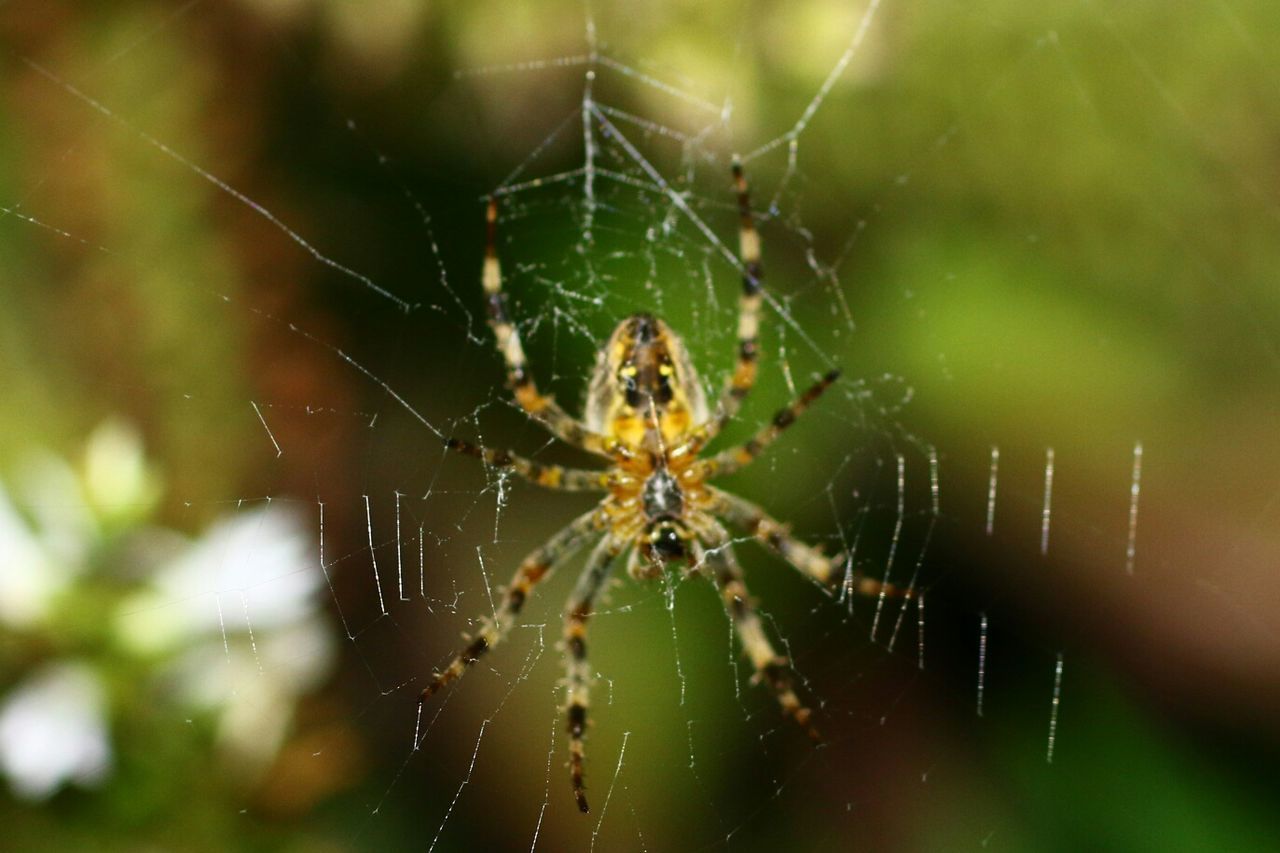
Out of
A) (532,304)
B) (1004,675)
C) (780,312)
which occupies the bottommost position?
(1004,675)

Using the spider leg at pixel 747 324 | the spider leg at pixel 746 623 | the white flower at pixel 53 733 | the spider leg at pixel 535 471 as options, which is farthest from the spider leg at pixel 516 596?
the white flower at pixel 53 733

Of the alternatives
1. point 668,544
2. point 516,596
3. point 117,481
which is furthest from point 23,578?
point 668,544

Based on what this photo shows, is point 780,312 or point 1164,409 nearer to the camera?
point 780,312

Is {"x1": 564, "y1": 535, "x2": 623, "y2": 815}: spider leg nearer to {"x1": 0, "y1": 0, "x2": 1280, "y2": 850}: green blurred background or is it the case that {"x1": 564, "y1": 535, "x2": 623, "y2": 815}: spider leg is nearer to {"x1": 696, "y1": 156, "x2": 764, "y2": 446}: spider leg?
{"x1": 0, "y1": 0, "x2": 1280, "y2": 850}: green blurred background

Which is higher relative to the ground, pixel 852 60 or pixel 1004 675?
pixel 852 60

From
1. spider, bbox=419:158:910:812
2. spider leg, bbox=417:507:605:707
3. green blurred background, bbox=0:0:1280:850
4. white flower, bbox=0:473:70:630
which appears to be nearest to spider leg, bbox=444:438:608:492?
spider, bbox=419:158:910:812

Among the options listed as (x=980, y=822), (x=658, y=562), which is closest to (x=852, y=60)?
(x=658, y=562)

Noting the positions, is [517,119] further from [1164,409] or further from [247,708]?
[1164,409]

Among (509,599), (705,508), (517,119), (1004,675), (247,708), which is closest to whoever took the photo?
(247,708)
